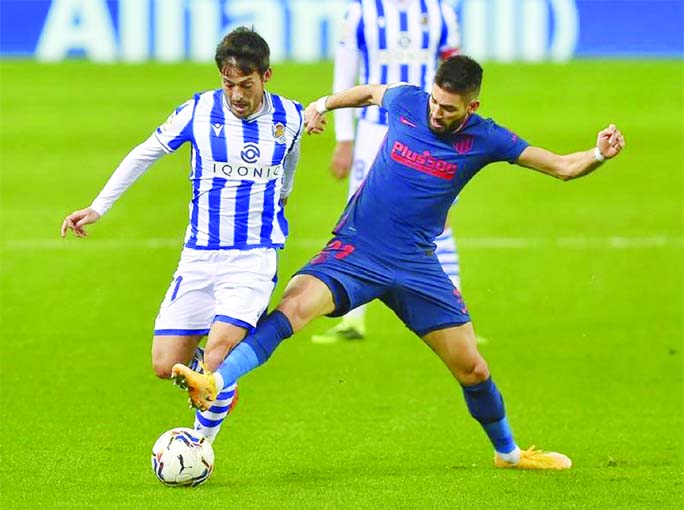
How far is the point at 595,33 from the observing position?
24.5 meters

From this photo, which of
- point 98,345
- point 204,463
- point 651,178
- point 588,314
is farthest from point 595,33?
point 204,463

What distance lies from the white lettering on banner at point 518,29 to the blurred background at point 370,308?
5 cm

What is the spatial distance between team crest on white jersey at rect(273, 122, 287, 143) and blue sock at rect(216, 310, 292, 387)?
0.93 meters

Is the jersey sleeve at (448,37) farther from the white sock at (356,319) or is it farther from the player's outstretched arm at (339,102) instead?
the player's outstretched arm at (339,102)

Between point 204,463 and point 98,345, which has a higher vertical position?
point 204,463

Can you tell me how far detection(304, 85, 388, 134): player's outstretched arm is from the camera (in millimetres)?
7938

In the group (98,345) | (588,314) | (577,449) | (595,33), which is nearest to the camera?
(577,449)

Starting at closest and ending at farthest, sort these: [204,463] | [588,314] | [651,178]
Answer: [204,463] → [588,314] → [651,178]

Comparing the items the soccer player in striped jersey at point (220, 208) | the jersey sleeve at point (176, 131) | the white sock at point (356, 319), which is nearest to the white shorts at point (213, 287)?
the soccer player in striped jersey at point (220, 208)

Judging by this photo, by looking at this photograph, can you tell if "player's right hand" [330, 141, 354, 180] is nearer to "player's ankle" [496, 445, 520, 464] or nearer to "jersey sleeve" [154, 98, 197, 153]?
"jersey sleeve" [154, 98, 197, 153]

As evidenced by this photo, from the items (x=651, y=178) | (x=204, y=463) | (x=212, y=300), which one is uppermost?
(x=212, y=300)

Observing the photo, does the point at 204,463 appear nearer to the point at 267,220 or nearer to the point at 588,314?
the point at 267,220

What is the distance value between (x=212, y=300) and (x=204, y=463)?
910mm

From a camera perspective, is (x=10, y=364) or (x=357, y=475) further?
(x=10, y=364)
